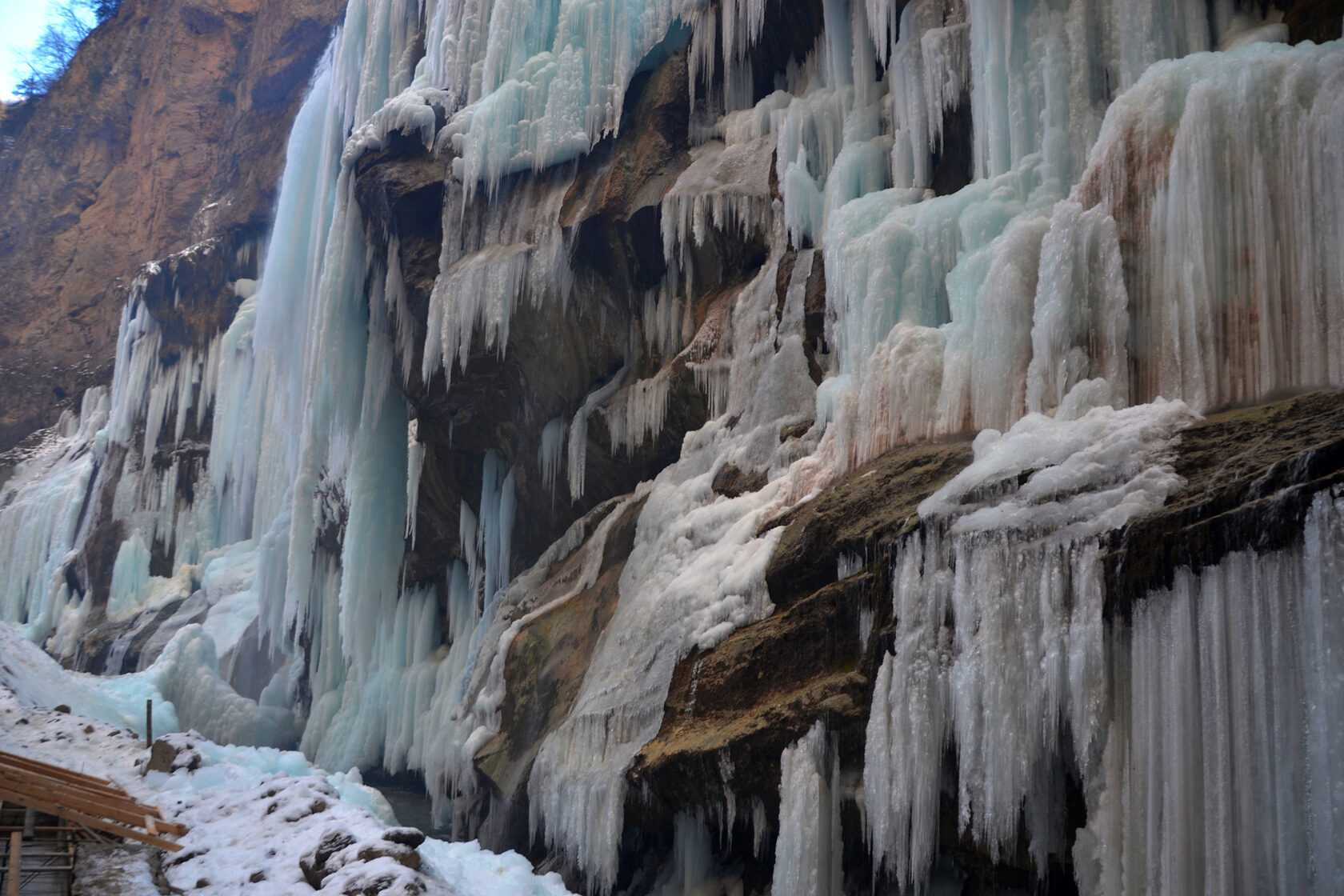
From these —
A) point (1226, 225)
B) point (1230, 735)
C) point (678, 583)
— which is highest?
point (1226, 225)

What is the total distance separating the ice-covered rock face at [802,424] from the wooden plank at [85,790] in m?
3.72

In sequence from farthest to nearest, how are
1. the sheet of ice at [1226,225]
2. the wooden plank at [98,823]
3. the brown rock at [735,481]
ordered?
the brown rock at [735,481] → the wooden plank at [98,823] → the sheet of ice at [1226,225]

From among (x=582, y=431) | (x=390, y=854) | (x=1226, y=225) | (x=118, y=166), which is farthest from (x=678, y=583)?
(x=118, y=166)

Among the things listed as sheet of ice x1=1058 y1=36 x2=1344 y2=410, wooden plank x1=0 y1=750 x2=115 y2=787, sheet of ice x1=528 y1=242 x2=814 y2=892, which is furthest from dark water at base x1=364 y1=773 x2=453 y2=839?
sheet of ice x1=1058 y1=36 x2=1344 y2=410

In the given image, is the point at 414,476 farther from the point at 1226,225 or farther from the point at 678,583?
the point at 1226,225

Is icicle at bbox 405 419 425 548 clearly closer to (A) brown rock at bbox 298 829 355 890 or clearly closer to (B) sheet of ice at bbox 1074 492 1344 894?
(A) brown rock at bbox 298 829 355 890

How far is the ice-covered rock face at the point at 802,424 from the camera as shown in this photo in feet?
20.0

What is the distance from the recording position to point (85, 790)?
827cm

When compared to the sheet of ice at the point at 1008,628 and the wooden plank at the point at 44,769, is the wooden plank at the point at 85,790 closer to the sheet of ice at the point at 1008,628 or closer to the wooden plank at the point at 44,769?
the wooden plank at the point at 44,769

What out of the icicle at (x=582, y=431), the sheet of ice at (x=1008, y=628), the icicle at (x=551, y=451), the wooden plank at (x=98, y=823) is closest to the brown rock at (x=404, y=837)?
the wooden plank at (x=98, y=823)

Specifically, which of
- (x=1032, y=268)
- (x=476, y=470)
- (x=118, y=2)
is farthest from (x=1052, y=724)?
(x=118, y=2)

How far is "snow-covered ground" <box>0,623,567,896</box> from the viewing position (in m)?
7.58

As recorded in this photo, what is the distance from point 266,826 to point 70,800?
164 centimetres

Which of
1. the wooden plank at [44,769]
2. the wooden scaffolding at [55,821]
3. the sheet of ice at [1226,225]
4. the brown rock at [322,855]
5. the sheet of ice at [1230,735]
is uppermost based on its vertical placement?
the sheet of ice at [1226,225]
